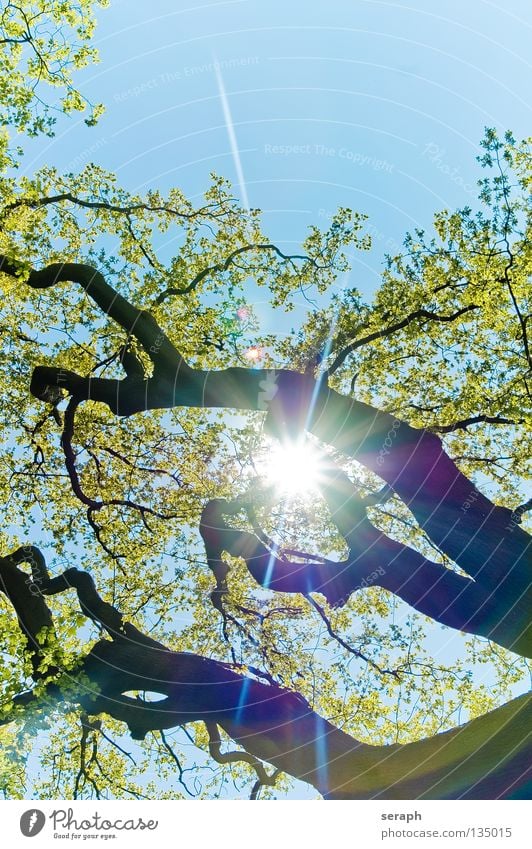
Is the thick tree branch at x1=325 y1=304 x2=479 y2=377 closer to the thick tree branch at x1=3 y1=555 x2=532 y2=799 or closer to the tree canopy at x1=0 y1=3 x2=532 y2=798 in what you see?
the tree canopy at x1=0 y1=3 x2=532 y2=798

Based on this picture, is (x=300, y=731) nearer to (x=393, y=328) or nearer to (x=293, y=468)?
(x=293, y=468)

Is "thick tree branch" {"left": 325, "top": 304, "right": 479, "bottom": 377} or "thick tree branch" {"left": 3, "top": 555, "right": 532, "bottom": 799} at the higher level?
"thick tree branch" {"left": 325, "top": 304, "right": 479, "bottom": 377}

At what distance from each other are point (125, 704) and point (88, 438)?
8885mm

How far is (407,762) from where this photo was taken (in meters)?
7.27

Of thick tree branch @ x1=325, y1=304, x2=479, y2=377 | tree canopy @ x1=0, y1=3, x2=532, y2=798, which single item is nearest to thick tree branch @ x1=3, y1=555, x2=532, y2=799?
tree canopy @ x1=0, y1=3, x2=532, y2=798

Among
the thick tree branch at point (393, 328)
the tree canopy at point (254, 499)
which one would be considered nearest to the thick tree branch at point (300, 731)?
the tree canopy at point (254, 499)

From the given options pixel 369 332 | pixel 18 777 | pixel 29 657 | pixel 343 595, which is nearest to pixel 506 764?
pixel 343 595
